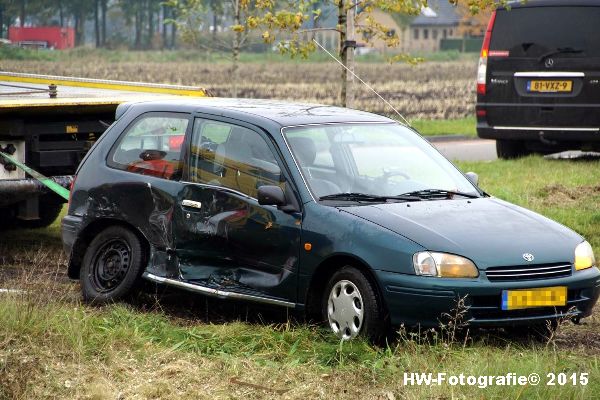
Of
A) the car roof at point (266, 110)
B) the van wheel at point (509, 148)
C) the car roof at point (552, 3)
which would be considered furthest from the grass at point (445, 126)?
the car roof at point (266, 110)

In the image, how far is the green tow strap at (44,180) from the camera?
10320 millimetres

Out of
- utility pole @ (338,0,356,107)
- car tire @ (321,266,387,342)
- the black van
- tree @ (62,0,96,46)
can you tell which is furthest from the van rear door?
tree @ (62,0,96,46)

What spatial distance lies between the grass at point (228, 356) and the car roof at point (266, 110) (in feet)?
4.23

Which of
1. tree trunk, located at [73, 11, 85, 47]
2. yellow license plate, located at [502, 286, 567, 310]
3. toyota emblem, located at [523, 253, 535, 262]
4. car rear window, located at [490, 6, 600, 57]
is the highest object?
car rear window, located at [490, 6, 600, 57]

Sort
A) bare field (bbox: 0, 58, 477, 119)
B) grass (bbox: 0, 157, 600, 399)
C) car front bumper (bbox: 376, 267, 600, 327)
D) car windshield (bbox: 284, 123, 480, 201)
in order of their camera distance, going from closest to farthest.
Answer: grass (bbox: 0, 157, 600, 399) < car front bumper (bbox: 376, 267, 600, 327) < car windshield (bbox: 284, 123, 480, 201) < bare field (bbox: 0, 58, 477, 119)

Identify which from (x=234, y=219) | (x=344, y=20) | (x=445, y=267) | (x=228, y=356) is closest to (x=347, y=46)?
(x=344, y=20)

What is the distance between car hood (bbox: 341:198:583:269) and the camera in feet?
23.4

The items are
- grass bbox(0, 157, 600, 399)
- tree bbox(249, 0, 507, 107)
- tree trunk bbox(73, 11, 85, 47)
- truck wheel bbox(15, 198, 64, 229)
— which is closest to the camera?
grass bbox(0, 157, 600, 399)

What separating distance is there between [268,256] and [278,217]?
0.25 m

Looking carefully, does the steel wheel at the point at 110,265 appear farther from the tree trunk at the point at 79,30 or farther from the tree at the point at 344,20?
the tree trunk at the point at 79,30

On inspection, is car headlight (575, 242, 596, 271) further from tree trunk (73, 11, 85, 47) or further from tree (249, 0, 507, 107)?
tree trunk (73, 11, 85, 47)

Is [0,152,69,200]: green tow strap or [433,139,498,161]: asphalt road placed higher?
[0,152,69,200]: green tow strap

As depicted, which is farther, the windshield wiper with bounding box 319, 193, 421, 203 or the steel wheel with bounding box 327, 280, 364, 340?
the windshield wiper with bounding box 319, 193, 421, 203

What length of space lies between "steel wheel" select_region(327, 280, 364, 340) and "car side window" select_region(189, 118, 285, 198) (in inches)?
34.4
